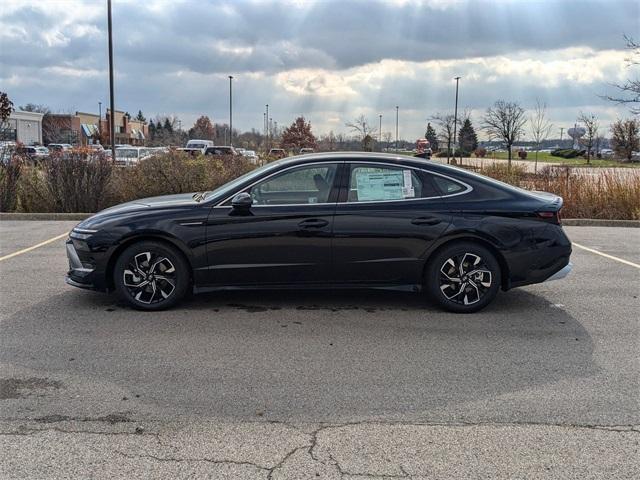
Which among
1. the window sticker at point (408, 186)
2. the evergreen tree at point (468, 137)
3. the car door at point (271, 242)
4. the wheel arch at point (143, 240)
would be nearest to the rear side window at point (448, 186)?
the window sticker at point (408, 186)

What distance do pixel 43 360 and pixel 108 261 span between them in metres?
1.42

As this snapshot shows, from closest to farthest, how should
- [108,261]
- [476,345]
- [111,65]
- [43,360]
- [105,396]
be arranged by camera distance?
[105,396] → [43,360] → [476,345] → [108,261] → [111,65]

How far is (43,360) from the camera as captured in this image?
4.61 m

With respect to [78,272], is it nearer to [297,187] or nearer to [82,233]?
[82,233]

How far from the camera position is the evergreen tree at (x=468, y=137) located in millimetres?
64169

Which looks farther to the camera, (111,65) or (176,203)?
(111,65)

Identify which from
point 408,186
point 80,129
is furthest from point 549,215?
point 80,129

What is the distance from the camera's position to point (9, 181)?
1396 cm

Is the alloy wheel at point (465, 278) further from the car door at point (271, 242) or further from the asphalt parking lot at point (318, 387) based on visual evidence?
the car door at point (271, 242)

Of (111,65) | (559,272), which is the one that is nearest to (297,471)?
(559,272)

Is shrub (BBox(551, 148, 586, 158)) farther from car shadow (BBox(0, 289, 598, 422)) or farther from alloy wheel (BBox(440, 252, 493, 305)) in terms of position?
alloy wheel (BBox(440, 252, 493, 305))

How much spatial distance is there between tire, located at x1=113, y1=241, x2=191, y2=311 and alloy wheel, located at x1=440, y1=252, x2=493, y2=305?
100 inches

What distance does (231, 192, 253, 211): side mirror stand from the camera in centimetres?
576

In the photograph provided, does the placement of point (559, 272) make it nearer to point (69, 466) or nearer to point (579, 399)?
point (579, 399)
